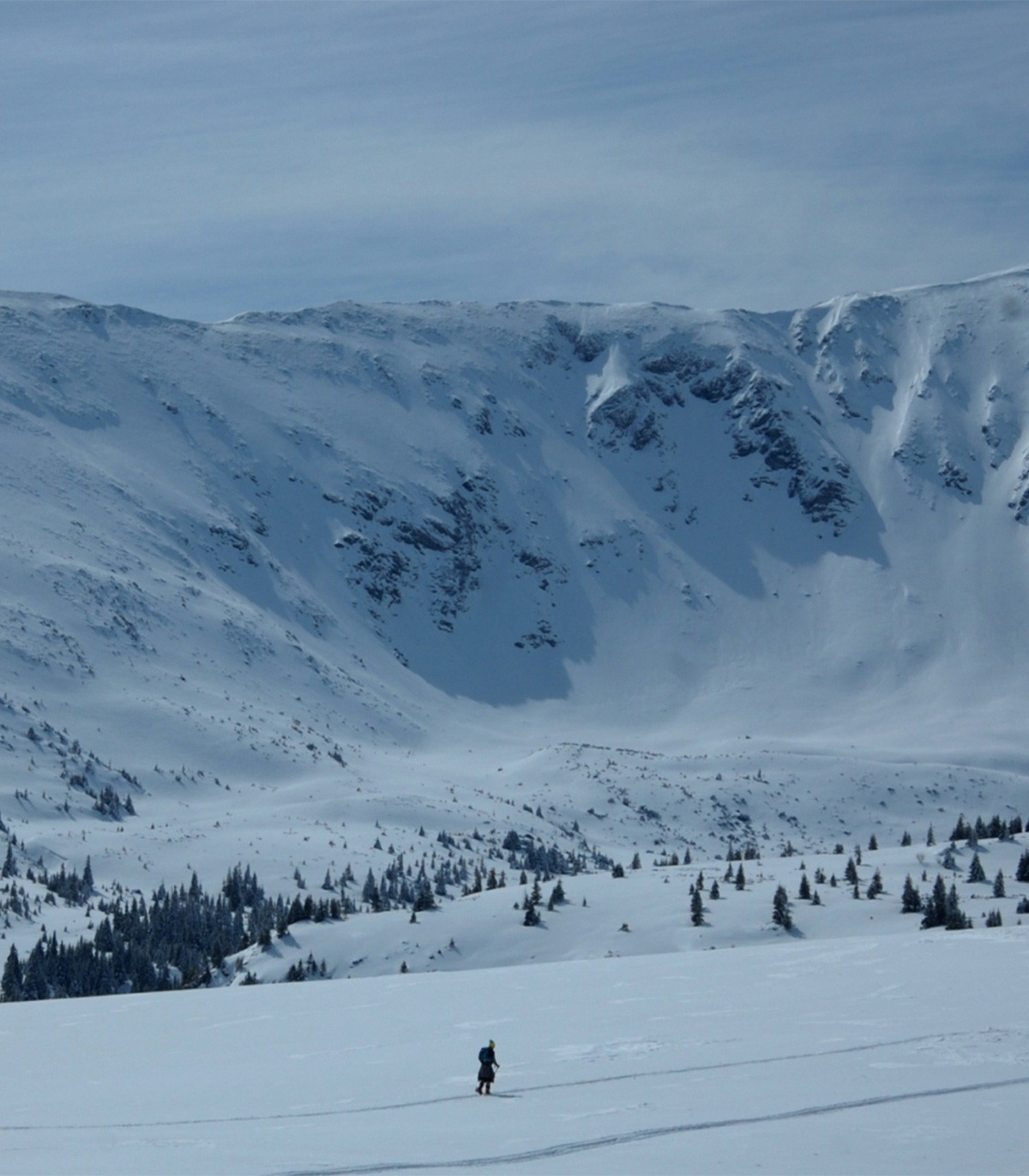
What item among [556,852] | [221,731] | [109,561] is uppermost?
[109,561]

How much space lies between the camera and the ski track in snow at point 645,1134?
2377 centimetres

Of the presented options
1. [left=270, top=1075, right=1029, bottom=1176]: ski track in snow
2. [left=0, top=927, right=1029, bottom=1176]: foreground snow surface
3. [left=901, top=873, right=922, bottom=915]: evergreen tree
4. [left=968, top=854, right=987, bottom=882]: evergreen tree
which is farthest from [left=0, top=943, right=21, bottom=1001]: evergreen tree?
[left=270, top=1075, right=1029, bottom=1176]: ski track in snow

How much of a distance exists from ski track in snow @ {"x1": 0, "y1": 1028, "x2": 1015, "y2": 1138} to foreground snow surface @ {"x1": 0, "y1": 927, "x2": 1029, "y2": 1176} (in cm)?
8

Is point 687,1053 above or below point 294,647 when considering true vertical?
below

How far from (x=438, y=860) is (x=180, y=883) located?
69.7ft

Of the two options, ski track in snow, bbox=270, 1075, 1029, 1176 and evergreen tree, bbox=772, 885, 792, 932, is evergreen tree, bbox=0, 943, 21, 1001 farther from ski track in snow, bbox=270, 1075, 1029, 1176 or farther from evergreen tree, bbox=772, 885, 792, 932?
ski track in snow, bbox=270, 1075, 1029, 1176

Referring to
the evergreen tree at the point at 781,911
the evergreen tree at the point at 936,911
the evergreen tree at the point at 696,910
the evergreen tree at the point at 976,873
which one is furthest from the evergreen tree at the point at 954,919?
the evergreen tree at the point at 696,910

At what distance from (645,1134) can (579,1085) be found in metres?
4.88

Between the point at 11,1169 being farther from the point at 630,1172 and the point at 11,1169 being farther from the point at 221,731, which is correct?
the point at 221,731

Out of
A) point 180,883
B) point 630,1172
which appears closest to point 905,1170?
point 630,1172

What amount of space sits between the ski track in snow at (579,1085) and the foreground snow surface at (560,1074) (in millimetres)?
76

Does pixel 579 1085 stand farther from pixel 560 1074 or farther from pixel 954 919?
pixel 954 919

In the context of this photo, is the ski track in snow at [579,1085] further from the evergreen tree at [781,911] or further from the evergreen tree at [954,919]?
the evergreen tree at [781,911]

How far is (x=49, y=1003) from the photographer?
49406 mm
